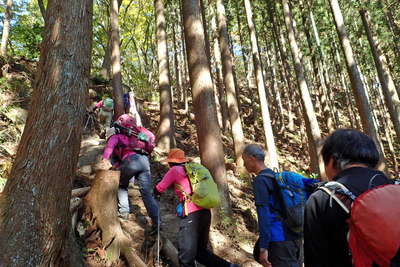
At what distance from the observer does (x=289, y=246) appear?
321 cm

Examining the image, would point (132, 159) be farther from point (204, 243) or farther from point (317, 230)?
point (317, 230)

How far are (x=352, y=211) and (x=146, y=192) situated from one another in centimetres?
387

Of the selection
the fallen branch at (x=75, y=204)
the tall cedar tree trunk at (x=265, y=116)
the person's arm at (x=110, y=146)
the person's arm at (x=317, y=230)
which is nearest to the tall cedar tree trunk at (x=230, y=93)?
the tall cedar tree trunk at (x=265, y=116)

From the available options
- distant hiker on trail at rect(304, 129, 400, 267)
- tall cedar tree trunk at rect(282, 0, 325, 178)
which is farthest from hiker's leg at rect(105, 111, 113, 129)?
distant hiker on trail at rect(304, 129, 400, 267)

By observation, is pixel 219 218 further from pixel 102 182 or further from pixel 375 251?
pixel 375 251

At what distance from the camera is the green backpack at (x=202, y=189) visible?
3.95 metres

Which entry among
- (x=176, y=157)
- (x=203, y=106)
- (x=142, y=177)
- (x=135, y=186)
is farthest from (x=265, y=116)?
(x=176, y=157)

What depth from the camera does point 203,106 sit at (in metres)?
6.46

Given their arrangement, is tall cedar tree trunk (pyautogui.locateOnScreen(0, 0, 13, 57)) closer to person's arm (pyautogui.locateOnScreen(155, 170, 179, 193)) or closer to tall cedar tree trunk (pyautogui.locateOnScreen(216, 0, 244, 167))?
tall cedar tree trunk (pyautogui.locateOnScreen(216, 0, 244, 167))

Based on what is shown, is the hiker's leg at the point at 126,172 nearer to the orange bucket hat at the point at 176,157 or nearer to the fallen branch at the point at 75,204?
the fallen branch at the point at 75,204

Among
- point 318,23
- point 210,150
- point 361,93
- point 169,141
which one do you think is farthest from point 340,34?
point 318,23

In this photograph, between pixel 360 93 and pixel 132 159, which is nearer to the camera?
pixel 132 159

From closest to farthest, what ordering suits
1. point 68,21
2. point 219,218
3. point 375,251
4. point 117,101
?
1. point 375,251
2. point 68,21
3. point 219,218
4. point 117,101

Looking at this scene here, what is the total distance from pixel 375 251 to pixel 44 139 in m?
3.18
